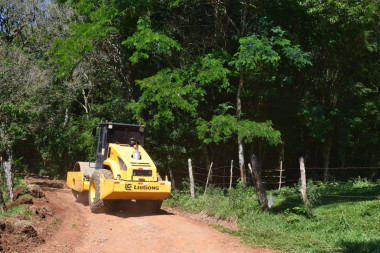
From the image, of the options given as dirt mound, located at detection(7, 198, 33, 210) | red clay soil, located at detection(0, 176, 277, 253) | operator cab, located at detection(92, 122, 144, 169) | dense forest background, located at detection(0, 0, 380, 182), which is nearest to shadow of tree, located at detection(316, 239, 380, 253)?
red clay soil, located at detection(0, 176, 277, 253)

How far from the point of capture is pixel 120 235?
949cm

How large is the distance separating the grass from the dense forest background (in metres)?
4.64

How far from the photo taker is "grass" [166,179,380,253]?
28.3 ft

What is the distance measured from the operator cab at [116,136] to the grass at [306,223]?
3.20 metres

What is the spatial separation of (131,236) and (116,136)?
5.29 meters

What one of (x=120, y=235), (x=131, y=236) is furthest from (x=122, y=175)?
(x=131, y=236)

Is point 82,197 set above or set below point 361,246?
below

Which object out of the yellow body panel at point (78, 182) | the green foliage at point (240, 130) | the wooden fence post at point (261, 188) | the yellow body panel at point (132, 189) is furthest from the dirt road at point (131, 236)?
the green foliage at point (240, 130)

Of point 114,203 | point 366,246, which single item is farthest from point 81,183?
point 366,246

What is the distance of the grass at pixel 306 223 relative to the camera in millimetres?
8625

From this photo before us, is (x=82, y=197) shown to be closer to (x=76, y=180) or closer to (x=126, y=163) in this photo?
(x=76, y=180)

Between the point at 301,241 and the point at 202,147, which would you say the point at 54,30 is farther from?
the point at 301,241

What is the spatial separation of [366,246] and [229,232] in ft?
10.7

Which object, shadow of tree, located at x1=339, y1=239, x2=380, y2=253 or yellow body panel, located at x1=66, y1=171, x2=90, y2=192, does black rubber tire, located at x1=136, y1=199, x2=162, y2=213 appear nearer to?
yellow body panel, located at x1=66, y1=171, x2=90, y2=192
